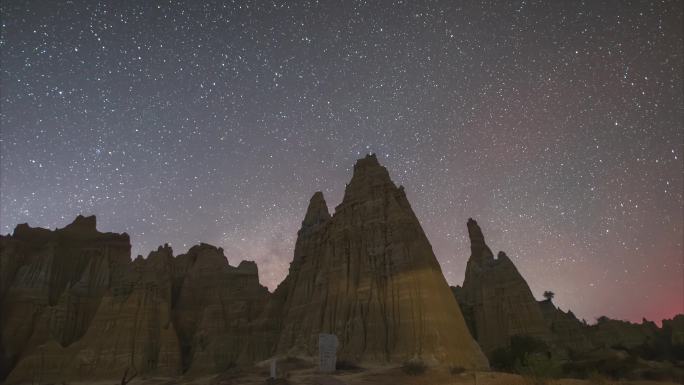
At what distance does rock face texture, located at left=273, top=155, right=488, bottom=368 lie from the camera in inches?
1981

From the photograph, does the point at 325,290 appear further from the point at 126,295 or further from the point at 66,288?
the point at 66,288

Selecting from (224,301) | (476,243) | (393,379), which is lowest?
(393,379)

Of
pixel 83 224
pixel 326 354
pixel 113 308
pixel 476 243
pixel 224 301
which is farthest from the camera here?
pixel 83 224

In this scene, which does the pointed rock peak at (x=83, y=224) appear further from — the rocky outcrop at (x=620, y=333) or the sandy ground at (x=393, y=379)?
the rocky outcrop at (x=620, y=333)

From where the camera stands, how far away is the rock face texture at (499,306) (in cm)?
6806

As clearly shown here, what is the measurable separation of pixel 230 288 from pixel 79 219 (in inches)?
1466

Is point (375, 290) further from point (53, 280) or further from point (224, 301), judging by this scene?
Result: point (53, 280)

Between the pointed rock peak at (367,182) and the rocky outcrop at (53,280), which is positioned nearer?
the pointed rock peak at (367,182)

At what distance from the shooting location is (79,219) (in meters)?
98.6

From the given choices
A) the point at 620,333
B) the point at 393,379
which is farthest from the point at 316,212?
the point at 620,333

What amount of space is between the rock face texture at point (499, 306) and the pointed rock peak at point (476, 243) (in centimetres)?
562

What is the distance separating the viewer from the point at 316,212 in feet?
270

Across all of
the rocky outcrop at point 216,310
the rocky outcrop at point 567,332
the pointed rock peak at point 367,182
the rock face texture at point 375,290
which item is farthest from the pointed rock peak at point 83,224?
the rocky outcrop at point 567,332

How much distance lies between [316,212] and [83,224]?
51531 mm
